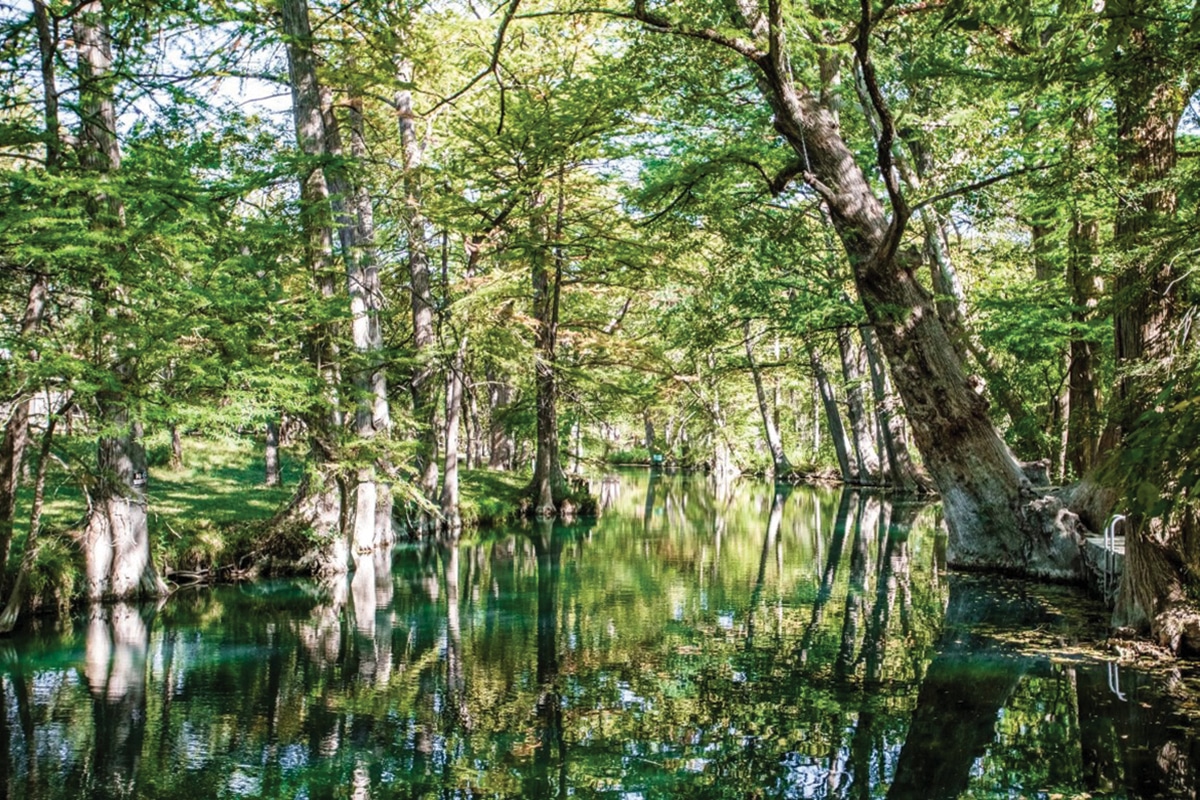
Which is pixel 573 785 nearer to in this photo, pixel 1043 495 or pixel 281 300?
pixel 281 300

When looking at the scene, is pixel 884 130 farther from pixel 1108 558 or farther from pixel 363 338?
pixel 363 338

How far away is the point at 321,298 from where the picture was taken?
12352 millimetres

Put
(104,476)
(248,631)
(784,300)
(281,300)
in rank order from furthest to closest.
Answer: (784,300) < (281,300) < (104,476) < (248,631)

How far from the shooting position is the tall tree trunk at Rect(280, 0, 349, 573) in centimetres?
1284

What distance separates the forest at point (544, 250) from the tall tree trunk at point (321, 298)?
8cm

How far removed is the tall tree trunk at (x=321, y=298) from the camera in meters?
12.8

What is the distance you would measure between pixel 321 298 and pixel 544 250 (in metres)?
8.28

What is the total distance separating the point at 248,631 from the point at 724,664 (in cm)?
539

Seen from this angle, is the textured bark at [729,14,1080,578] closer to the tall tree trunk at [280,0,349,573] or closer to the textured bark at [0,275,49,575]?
the tall tree trunk at [280,0,349,573]

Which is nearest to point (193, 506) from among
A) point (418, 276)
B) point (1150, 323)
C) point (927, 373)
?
point (418, 276)

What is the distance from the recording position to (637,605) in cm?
1143

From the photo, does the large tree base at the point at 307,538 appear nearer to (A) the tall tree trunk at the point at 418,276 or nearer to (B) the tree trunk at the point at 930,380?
(A) the tall tree trunk at the point at 418,276

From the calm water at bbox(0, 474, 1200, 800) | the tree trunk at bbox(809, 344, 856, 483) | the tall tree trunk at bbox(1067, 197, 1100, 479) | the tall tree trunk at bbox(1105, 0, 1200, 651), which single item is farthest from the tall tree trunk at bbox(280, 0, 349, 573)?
the tree trunk at bbox(809, 344, 856, 483)

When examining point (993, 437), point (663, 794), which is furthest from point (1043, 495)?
point (663, 794)
